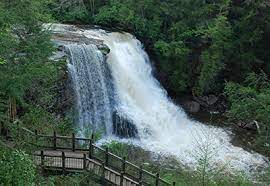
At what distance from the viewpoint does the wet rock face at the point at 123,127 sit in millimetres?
21875

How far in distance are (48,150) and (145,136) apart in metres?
6.93

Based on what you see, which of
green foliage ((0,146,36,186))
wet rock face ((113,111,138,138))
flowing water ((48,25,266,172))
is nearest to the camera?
green foliage ((0,146,36,186))

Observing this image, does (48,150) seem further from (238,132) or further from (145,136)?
(238,132)

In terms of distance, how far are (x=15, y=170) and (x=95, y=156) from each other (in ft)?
16.6

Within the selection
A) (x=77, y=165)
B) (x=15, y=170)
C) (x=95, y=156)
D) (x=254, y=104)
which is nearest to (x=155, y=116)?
(x=254, y=104)

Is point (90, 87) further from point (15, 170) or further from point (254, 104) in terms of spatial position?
point (15, 170)

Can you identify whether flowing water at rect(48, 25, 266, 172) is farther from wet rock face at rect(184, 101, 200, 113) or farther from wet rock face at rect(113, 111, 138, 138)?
wet rock face at rect(184, 101, 200, 113)

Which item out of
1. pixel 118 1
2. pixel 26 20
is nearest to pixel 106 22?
pixel 118 1

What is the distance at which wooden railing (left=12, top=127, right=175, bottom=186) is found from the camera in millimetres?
15184

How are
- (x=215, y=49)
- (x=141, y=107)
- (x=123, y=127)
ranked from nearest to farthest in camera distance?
(x=123, y=127)
(x=141, y=107)
(x=215, y=49)

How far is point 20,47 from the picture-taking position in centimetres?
1546

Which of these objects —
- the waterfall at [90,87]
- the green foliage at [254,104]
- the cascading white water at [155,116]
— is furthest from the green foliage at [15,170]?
the green foliage at [254,104]

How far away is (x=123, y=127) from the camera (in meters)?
22.0

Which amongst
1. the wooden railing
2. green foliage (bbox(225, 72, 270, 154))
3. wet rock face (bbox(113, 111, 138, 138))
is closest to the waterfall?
wet rock face (bbox(113, 111, 138, 138))
